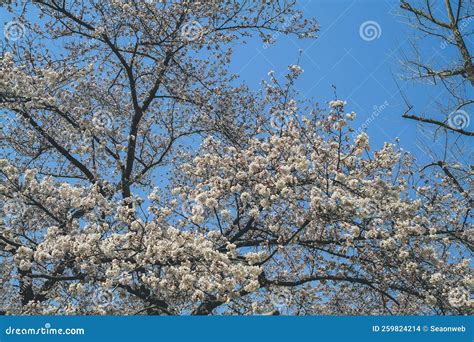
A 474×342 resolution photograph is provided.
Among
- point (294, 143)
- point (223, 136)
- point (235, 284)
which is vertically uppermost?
point (223, 136)

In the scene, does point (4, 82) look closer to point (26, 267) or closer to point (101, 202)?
point (101, 202)

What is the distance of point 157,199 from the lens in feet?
24.5

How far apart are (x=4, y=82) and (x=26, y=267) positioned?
3441mm

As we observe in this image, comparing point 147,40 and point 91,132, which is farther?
point 147,40

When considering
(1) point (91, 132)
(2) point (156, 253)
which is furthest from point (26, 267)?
(1) point (91, 132)

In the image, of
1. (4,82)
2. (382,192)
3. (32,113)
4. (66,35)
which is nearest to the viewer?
(382,192)

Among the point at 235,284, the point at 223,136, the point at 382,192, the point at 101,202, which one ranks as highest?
the point at 223,136

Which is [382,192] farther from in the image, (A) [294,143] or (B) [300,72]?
(B) [300,72]

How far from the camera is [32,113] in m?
10.9

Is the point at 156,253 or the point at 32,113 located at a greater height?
the point at 32,113

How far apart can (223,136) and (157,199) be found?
5.23 meters

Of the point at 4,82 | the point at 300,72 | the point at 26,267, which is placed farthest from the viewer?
the point at 300,72

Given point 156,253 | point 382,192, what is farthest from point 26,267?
point 382,192

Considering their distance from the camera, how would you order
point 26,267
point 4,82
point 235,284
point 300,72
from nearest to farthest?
point 235,284
point 26,267
point 4,82
point 300,72
